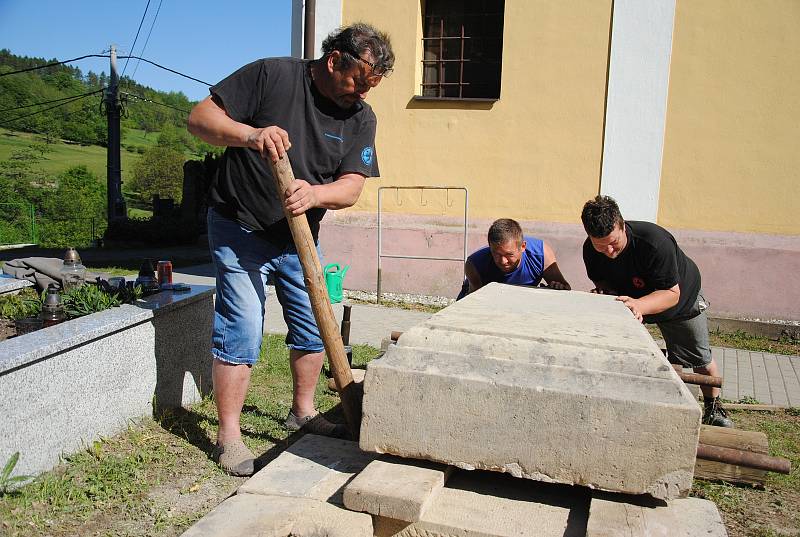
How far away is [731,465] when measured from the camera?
10.2ft

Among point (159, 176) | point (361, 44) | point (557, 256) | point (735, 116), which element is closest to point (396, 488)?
point (361, 44)

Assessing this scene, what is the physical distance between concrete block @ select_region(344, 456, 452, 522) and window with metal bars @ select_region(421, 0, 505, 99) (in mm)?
6360

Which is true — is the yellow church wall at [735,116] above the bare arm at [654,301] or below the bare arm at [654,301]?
above

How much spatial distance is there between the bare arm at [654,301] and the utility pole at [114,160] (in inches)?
731

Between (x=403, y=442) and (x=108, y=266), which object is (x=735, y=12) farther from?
(x=108, y=266)

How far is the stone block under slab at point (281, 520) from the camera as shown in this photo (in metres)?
2.04

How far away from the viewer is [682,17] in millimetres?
7145

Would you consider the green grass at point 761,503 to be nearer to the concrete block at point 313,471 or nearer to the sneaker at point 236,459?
the concrete block at point 313,471

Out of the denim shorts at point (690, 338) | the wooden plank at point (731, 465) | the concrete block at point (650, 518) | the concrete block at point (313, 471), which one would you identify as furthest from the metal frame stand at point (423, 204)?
the concrete block at point (650, 518)

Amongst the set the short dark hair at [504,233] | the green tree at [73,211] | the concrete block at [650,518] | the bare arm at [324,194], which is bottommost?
the green tree at [73,211]

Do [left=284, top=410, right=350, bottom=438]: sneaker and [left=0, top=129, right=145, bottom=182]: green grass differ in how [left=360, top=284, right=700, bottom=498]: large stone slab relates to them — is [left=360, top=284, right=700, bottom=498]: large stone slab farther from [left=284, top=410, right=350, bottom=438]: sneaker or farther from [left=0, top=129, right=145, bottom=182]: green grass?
[left=0, top=129, right=145, bottom=182]: green grass

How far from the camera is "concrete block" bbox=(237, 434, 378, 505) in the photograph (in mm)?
2303

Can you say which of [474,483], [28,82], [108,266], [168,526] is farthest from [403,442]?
[28,82]

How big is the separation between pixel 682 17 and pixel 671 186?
5.66 ft
